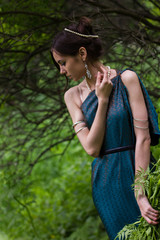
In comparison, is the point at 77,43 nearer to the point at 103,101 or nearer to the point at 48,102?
the point at 103,101

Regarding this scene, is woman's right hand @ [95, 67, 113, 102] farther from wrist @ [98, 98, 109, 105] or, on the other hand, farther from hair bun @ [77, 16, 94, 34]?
hair bun @ [77, 16, 94, 34]

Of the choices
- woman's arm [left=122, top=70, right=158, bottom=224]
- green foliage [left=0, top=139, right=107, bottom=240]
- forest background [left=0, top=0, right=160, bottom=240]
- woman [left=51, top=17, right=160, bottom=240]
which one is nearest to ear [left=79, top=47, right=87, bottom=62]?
woman [left=51, top=17, right=160, bottom=240]

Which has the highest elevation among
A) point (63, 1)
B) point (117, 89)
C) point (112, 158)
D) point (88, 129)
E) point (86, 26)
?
point (63, 1)

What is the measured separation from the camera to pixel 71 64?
238cm

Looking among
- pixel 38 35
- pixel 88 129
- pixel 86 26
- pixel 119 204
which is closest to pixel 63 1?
pixel 38 35

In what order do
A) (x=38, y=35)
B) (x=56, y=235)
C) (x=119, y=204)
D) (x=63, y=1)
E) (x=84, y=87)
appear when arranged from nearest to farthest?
(x=119, y=204), (x=84, y=87), (x=38, y=35), (x=63, y=1), (x=56, y=235)

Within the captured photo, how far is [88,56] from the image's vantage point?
2.42 meters

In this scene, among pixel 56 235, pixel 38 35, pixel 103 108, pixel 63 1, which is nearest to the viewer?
pixel 103 108

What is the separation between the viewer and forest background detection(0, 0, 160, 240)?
349 cm

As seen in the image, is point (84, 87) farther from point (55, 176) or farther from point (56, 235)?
point (55, 176)

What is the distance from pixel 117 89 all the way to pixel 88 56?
30 centimetres

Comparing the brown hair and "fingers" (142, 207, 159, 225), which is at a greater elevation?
the brown hair

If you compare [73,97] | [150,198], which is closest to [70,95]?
[73,97]

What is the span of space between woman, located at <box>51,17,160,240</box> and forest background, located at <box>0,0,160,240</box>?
420 mm
